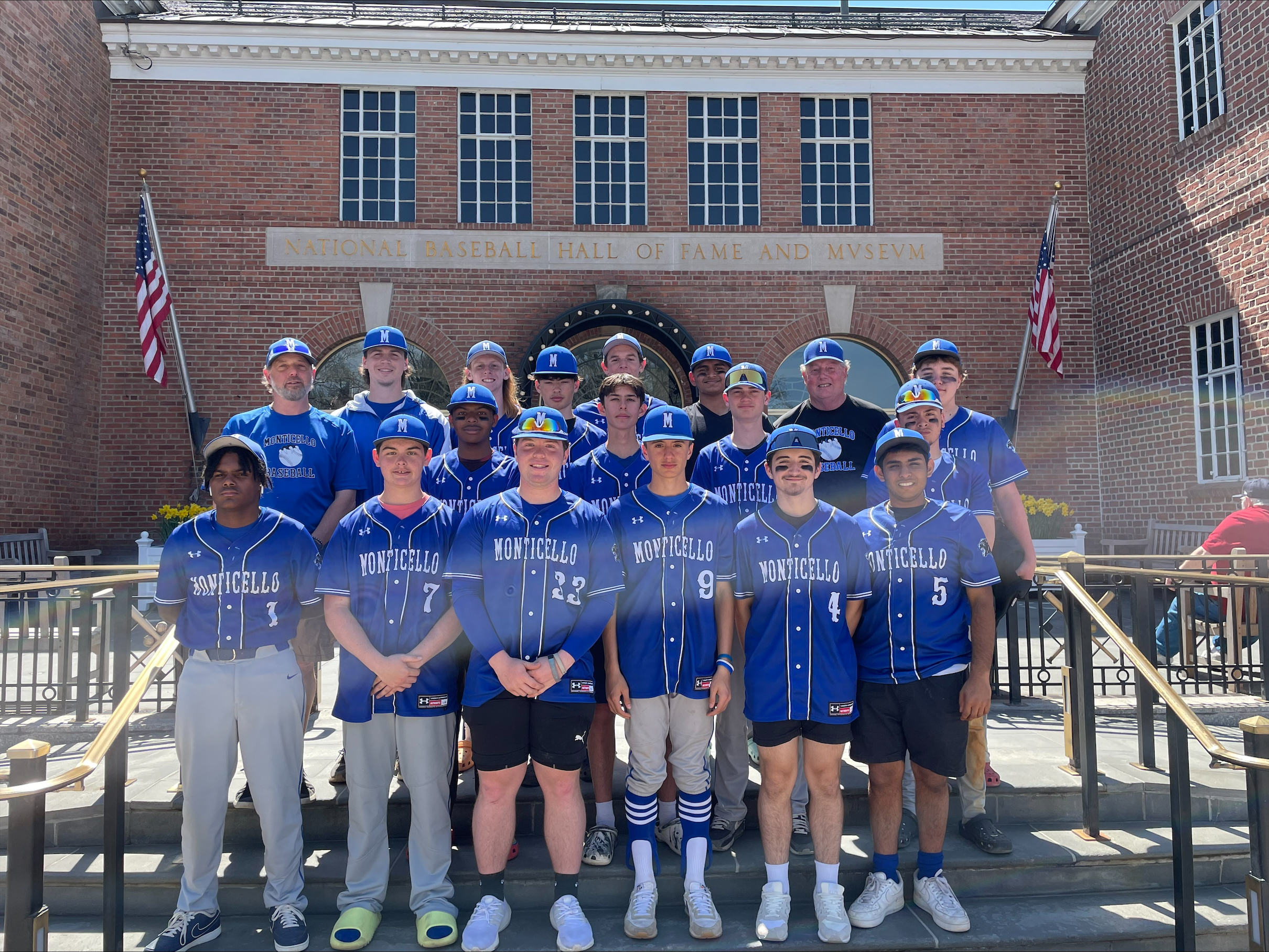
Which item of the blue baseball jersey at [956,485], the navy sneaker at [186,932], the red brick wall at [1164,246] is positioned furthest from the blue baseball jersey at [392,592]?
the red brick wall at [1164,246]

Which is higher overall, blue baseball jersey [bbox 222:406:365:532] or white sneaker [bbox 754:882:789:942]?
blue baseball jersey [bbox 222:406:365:532]

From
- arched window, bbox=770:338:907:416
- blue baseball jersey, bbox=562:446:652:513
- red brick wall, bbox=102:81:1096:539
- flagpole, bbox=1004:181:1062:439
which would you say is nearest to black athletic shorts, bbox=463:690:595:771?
blue baseball jersey, bbox=562:446:652:513

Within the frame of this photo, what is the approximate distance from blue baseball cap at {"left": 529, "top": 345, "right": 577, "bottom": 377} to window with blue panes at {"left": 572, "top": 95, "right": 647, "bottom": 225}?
8335 millimetres

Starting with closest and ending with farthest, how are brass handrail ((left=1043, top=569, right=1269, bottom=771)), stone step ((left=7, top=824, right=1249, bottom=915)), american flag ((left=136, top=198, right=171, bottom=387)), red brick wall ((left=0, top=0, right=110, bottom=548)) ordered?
brass handrail ((left=1043, top=569, right=1269, bottom=771)) < stone step ((left=7, top=824, right=1249, bottom=915)) < red brick wall ((left=0, top=0, right=110, bottom=548)) < american flag ((left=136, top=198, right=171, bottom=387))

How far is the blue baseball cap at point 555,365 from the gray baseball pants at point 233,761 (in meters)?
1.90

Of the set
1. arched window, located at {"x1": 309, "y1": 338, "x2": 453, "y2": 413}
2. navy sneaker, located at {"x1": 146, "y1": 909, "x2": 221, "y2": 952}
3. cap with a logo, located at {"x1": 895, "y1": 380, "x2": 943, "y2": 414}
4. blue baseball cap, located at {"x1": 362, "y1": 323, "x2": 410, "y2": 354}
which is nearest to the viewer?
navy sneaker, located at {"x1": 146, "y1": 909, "x2": 221, "y2": 952}

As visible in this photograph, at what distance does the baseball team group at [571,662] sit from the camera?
3.31 metres

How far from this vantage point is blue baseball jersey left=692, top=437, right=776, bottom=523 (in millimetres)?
4031

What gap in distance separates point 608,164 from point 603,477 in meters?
9.31

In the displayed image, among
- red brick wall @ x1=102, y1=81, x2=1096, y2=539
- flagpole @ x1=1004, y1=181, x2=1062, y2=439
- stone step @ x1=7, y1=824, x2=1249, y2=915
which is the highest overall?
red brick wall @ x1=102, y1=81, x2=1096, y2=539

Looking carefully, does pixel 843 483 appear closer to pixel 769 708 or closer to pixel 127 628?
pixel 769 708

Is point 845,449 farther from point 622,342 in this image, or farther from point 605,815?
point 605,815

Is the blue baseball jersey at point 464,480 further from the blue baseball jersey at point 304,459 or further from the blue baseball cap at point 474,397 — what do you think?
the blue baseball jersey at point 304,459

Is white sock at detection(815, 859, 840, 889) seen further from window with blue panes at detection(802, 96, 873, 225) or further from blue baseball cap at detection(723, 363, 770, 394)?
window with blue panes at detection(802, 96, 873, 225)
